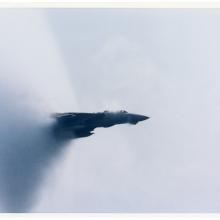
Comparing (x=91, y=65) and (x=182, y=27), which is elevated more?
(x=182, y=27)

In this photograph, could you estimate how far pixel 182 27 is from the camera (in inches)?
275

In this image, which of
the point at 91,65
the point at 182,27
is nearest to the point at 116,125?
the point at 91,65

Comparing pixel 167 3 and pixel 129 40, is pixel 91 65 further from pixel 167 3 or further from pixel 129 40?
pixel 167 3

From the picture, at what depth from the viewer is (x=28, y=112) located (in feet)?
24.0

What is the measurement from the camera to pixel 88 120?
7.05 metres

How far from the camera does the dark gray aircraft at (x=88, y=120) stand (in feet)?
22.8

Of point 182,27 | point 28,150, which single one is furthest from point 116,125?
point 182,27

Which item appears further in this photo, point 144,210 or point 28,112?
point 28,112

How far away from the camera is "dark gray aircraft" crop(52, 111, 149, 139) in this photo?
6957 mm

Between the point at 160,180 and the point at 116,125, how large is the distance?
1.22m

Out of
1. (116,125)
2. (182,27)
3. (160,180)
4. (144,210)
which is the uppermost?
(182,27)

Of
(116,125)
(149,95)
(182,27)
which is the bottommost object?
(116,125)

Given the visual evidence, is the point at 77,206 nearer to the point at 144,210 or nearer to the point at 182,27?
the point at 144,210

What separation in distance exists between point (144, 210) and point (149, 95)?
1975 millimetres
